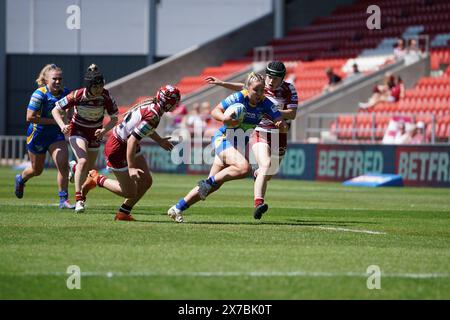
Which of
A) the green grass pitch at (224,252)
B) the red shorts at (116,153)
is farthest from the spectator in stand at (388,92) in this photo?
the red shorts at (116,153)

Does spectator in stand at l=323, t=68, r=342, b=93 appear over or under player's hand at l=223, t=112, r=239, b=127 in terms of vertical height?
over

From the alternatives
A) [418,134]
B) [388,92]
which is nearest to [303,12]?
[388,92]

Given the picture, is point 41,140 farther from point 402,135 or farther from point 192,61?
point 192,61

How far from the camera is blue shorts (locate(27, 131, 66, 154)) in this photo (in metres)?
17.5

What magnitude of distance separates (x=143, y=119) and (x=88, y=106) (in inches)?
100

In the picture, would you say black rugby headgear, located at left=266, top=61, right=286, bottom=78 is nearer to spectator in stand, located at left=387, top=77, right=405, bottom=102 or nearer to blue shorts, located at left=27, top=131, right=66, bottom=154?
blue shorts, located at left=27, top=131, right=66, bottom=154

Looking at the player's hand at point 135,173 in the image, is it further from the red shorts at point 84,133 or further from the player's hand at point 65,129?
the red shorts at point 84,133

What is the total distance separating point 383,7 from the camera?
41.5 metres

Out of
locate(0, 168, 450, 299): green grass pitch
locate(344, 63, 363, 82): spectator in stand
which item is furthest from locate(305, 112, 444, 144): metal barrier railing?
locate(0, 168, 450, 299): green grass pitch

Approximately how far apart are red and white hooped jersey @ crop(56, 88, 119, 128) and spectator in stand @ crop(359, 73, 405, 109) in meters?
18.1

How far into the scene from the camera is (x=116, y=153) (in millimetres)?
14445

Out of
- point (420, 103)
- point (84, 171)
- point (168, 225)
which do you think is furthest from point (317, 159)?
point (168, 225)

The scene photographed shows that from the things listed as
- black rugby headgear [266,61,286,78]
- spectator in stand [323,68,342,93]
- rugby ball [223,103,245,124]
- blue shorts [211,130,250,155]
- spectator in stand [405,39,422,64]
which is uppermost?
spectator in stand [405,39,422,64]

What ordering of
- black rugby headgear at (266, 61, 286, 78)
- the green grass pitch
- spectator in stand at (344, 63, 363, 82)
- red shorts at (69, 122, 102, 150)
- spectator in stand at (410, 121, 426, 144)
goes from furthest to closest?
spectator in stand at (344, 63, 363, 82), spectator in stand at (410, 121, 426, 144), red shorts at (69, 122, 102, 150), black rugby headgear at (266, 61, 286, 78), the green grass pitch
